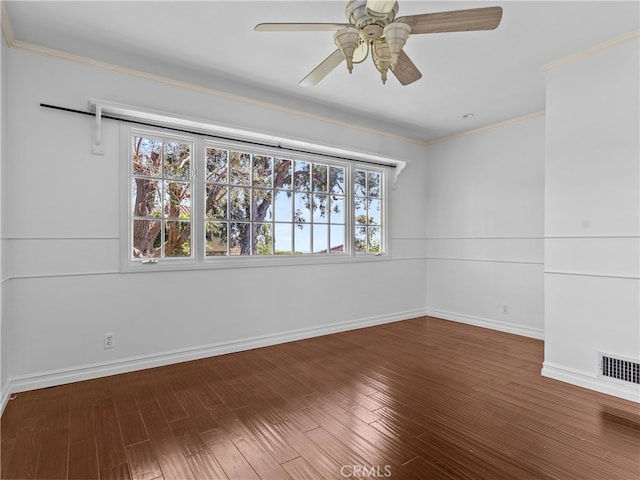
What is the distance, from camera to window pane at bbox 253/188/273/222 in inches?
148

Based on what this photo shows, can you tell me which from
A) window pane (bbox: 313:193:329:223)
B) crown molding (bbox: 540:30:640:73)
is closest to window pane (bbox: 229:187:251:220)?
window pane (bbox: 313:193:329:223)

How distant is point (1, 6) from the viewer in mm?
2174

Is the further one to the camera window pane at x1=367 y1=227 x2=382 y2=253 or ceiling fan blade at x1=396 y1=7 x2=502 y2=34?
window pane at x1=367 y1=227 x2=382 y2=253

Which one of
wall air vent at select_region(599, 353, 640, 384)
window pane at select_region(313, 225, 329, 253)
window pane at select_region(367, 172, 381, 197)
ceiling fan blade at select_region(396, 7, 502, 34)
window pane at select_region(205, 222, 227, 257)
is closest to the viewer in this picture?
ceiling fan blade at select_region(396, 7, 502, 34)

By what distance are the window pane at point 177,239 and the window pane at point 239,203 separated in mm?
468

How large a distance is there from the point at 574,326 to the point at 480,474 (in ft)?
5.79

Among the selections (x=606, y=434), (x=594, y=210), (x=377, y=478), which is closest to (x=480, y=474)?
(x=377, y=478)

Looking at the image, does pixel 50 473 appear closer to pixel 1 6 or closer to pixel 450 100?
pixel 1 6

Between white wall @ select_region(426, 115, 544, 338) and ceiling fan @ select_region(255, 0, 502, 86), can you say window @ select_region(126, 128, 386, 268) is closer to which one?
white wall @ select_region(426, 115, 544, 338)

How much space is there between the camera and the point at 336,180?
4.44 m

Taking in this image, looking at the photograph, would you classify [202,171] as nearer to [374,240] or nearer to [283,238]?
[283,238]

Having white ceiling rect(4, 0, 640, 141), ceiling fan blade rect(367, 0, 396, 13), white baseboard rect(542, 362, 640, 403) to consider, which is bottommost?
white baseboard rect(542, 362, 640, 403)

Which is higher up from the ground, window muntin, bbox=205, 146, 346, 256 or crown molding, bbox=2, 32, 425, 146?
crown molding, bbox=2, 32, 425, 146

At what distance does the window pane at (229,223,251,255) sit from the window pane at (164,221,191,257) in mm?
421
